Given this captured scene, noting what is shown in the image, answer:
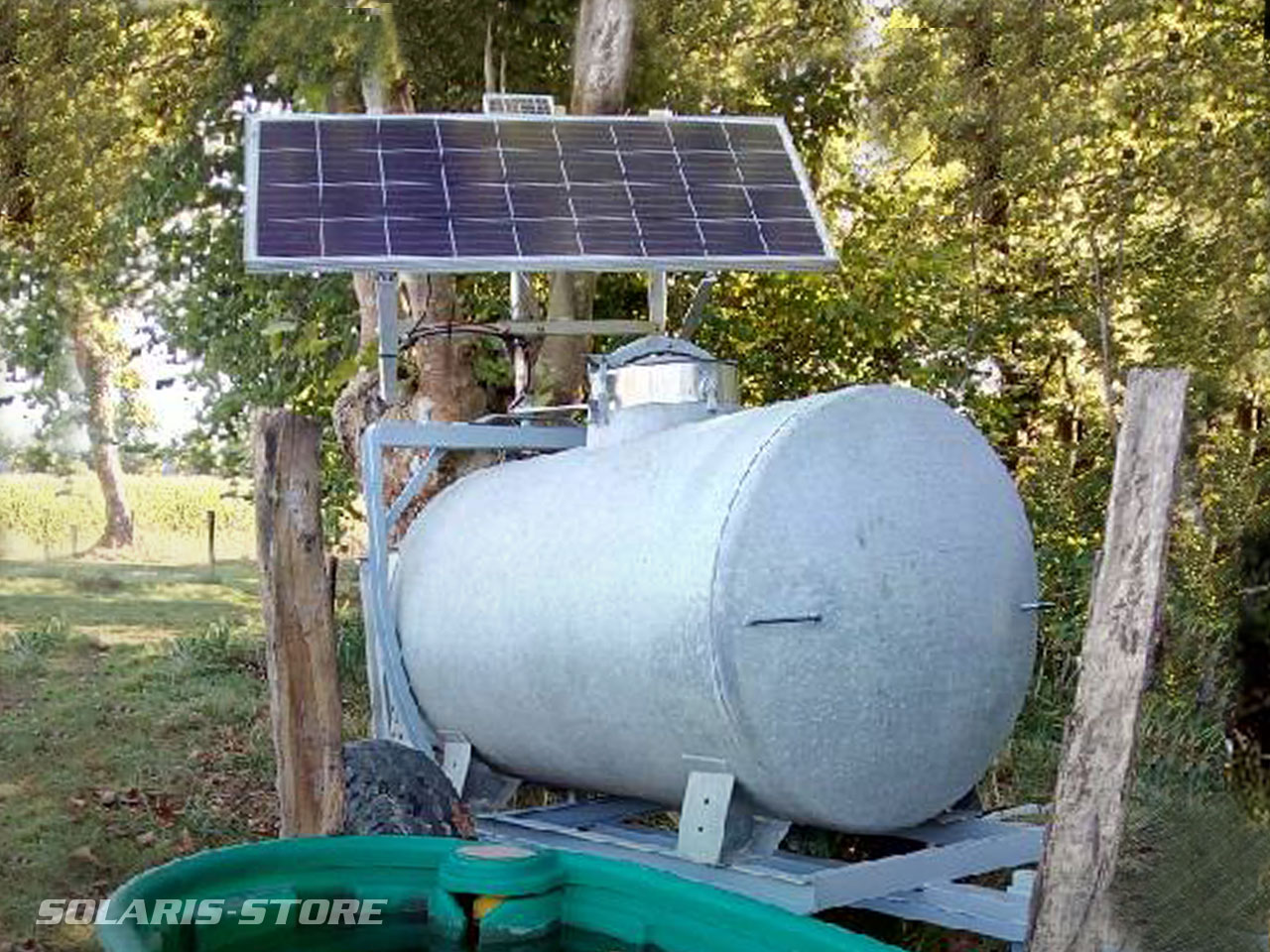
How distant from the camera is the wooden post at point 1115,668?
3.65 meters

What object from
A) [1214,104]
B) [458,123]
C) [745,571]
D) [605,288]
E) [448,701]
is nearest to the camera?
[745,571]

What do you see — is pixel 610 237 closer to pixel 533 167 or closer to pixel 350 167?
pixel 533 167

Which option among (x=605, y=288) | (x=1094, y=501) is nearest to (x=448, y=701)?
(x=605, y=288)

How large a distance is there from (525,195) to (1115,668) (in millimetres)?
4396

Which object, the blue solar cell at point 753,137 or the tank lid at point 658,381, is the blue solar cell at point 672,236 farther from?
the blue solar cell at point 753,137

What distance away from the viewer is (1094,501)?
11461 millimetres

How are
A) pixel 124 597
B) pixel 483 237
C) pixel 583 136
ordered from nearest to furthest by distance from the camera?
pixel 483 237 → pixel 583 136 → pixel 124 597

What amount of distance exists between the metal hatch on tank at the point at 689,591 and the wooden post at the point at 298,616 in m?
1.06

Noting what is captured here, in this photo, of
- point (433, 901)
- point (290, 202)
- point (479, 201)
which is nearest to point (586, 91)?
point (479, 201)

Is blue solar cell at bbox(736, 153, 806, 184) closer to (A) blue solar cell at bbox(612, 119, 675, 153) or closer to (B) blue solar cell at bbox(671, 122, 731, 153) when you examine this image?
(B) blue solar cell at bbox(671, 122, 731, 153)

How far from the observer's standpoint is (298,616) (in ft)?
15.5

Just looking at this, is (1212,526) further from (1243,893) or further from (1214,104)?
(1243,893)

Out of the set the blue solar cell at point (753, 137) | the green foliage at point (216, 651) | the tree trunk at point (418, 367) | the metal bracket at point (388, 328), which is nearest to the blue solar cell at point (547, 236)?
the metal bracket at point (388, 328)

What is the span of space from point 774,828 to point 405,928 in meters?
1.20
